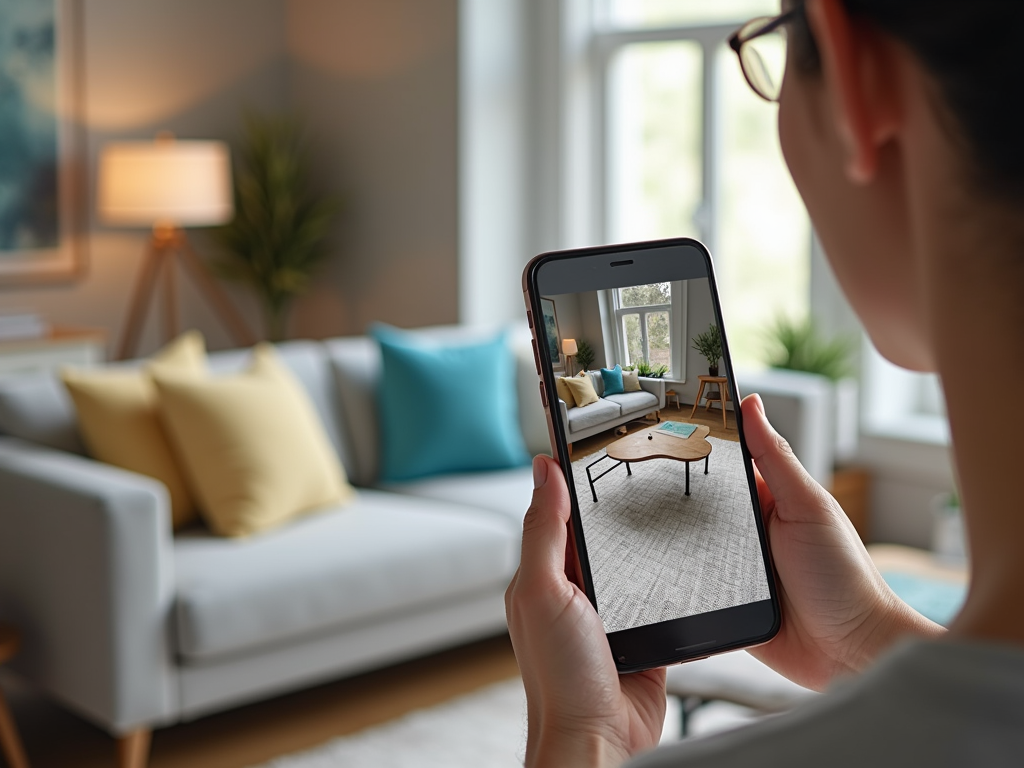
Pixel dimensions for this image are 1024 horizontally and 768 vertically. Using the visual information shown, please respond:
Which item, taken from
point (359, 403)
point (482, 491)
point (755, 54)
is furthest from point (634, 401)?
point (359, 403)

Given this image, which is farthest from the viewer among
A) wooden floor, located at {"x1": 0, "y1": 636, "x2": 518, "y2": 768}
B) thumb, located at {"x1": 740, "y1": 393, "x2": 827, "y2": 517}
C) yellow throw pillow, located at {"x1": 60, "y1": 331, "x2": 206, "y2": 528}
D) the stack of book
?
the stack of book

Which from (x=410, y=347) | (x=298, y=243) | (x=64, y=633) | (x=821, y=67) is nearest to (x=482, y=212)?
(x=298, y=243)

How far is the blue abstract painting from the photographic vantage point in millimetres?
4441

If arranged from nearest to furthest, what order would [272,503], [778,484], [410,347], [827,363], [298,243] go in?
[778,484] → [272,503] → [410,347] → [827,363] → [298,243]

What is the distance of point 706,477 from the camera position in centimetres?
87

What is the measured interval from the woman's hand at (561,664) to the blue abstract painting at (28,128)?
4.23 meters

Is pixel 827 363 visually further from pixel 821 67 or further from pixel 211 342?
pixel 821 67

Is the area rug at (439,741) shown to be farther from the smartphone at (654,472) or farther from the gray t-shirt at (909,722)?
the gray t-shirt at (909,722)

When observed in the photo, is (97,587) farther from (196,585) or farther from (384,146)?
(384,146)

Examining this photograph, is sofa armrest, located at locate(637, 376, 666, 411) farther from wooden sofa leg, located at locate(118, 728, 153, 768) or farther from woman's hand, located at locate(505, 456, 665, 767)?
wooden sofa leg, located at locate(118, 728, 153, 768)

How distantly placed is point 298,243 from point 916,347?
4637mm

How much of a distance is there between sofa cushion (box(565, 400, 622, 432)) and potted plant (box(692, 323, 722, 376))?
8 centimetres

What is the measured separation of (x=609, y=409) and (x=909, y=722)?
1.72 ft

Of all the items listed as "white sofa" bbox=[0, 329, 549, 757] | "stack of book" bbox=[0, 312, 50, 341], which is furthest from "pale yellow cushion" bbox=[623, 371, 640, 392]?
"stack of book" bbox=[0, 312, 50, 341]
